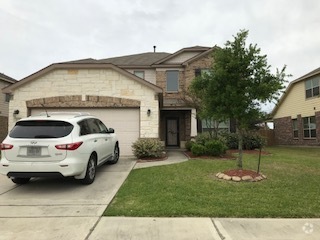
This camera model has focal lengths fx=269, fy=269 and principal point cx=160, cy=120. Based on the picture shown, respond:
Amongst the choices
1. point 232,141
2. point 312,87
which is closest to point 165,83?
point 232,141

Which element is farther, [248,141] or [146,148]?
[248,141]

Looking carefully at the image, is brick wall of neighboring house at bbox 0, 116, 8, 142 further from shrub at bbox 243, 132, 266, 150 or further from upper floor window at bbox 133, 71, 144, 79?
shrub at bbox 243, 132, 266, 150

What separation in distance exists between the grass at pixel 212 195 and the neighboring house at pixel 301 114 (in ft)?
46.0

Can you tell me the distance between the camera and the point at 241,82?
7.96 metres

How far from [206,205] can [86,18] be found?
38.6 ft

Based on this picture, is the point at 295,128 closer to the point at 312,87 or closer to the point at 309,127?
the point at 309,127

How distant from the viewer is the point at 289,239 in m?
3.99

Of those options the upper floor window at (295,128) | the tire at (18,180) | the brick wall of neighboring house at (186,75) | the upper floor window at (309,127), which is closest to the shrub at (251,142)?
the brick wall of neighboring house at (186,75)

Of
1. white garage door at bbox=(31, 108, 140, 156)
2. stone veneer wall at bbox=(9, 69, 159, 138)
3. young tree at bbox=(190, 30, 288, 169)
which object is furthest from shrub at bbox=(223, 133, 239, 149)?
young tree at bbox=(190, 30, 288, 169)

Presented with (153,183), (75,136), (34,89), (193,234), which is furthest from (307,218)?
(34,89)

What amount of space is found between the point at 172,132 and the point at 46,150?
46.1 ft

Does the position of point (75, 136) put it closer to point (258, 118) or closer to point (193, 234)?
point (193, 234)

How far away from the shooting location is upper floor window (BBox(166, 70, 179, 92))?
20.4 m

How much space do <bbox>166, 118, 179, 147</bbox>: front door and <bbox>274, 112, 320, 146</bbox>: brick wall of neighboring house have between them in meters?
10.8
